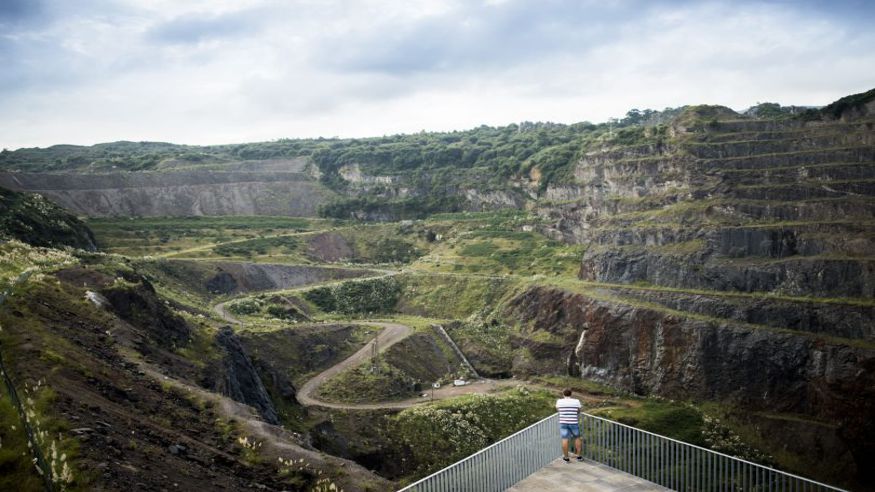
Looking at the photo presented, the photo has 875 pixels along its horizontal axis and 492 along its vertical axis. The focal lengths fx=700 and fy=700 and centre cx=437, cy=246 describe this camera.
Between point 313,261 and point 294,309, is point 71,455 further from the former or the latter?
point 313,261

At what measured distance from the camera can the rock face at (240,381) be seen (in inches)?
A: 1692

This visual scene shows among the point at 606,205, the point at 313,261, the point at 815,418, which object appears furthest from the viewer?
the point at 313,261

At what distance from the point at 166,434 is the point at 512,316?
53.9m

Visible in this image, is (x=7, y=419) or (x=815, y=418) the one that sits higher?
(x=7, y=419)

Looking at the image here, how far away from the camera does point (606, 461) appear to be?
20.6m

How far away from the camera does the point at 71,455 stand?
2067 cm

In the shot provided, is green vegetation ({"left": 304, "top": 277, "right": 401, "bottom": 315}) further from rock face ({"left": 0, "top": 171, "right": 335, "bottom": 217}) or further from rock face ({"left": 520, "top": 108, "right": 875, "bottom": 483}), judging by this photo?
rock face ({"left": 0, "top": 171, "right": 335, "bottom": 217})

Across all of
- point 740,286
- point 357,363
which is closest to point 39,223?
point 357,363

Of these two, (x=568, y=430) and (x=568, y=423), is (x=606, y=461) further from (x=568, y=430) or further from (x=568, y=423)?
(x=568, y=423)

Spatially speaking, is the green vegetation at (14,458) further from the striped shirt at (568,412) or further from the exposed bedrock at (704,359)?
the exposed bedrock at (704,359)

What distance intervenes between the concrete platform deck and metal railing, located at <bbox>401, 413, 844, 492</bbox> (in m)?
0.32

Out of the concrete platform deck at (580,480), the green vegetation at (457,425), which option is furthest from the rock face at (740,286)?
the concrete platform deck at (580,480)

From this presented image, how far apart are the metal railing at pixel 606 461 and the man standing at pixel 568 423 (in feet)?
1.28

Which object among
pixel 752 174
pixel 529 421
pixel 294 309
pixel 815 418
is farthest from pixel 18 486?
pixel 752 174
